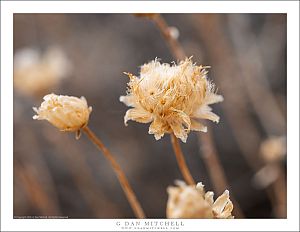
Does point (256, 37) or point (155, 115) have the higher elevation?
Answer: point (256, 37)

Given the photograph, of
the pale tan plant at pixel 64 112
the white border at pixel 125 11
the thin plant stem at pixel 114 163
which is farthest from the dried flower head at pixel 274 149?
the pale tan plant at pixel 64 112

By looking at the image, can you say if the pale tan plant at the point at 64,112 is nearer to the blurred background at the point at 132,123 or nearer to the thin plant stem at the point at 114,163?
the thin plant stem at the point at 114,163

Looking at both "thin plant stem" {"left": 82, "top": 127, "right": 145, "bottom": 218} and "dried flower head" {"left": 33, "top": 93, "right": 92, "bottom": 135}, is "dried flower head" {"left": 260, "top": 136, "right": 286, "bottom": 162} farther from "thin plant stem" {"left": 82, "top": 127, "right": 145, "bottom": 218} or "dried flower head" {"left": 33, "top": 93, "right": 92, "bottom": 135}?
"dried flower head" {"left": 33, "top": 93, "right": 92, "bottom": 135}

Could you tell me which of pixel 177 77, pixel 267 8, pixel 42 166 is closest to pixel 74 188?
pixel 42 166

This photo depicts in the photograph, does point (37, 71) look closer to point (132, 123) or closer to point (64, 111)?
point (132, 123)

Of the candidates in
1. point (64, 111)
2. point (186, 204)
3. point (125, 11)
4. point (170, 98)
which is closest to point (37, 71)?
point (125, 11)

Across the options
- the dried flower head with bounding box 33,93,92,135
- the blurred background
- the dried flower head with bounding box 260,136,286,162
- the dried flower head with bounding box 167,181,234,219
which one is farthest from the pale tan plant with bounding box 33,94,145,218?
the dried flower head with bounding box 260,136,286,162

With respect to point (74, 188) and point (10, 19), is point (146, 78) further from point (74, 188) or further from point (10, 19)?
point (74, 188)

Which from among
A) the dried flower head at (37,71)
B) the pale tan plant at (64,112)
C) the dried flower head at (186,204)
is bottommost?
the dried flower head at (186,204)
